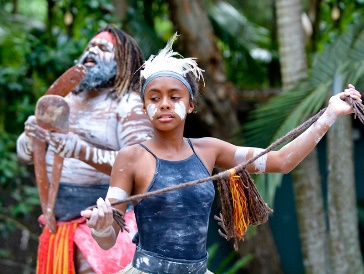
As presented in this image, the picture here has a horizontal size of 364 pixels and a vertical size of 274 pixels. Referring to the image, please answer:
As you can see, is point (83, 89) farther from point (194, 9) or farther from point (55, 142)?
point (194, 9)

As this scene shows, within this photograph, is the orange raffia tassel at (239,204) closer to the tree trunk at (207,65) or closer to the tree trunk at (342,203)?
the tree trunk at (342,203)

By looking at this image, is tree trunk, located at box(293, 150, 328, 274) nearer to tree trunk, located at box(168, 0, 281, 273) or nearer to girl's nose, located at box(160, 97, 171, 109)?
tree trunk, located at box(168, 0, 281, 273)

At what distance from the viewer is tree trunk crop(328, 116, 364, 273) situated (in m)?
5.95

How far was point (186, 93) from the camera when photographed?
2.93m

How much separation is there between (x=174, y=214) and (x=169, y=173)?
16 centimetres

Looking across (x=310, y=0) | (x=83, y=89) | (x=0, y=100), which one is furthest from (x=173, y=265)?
(x=310, y=0)

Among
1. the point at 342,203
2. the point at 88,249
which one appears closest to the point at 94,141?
the point at 88,249

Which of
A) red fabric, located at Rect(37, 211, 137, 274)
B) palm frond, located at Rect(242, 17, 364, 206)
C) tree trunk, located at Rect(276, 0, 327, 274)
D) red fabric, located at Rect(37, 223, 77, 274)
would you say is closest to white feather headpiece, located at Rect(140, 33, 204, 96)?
red fabric, located at Rect(37, 211, 137, 274)

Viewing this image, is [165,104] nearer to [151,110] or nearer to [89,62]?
[151,110]

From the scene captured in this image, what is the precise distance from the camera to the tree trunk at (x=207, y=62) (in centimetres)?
647

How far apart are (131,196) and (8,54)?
4997 mm

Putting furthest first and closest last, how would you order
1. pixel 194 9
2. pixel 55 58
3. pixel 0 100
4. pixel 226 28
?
pixel 226 28
pixel 194 9
pixel 0 100
pixel 55 58

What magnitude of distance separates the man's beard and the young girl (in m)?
0.84

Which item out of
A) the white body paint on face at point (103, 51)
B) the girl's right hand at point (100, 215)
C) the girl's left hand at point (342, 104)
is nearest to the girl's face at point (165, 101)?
the girl's right hand at point (100, 215)
